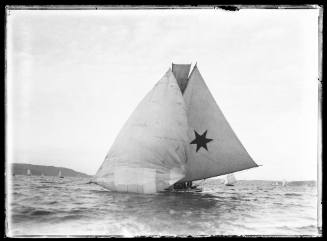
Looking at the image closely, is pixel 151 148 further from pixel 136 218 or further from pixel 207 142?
pixel 207 142

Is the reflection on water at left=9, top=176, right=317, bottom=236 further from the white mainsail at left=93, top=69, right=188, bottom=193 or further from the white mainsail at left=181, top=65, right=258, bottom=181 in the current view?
the white mainsail at left=181, top=65, right=258, bottom=181

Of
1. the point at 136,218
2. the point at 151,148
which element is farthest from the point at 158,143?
the point at 136,218

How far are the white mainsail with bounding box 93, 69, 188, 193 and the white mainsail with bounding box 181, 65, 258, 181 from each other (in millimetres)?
2580

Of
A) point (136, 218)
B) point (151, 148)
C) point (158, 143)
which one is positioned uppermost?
point (158, 143)

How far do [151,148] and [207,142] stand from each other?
5134mm

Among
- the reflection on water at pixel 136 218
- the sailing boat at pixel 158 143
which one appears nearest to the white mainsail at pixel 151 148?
the sailing boat at pixel 158 143

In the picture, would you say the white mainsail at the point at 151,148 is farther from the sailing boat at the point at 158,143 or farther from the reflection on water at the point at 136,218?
the reflection on water at the point at 136,218

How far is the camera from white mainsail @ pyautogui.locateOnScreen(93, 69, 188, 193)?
16.3 m

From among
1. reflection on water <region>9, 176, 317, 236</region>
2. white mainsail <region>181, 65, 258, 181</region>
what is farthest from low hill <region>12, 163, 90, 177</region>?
white mainsail <region>181, 65, 258, 181</region>

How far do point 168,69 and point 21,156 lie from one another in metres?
5.98

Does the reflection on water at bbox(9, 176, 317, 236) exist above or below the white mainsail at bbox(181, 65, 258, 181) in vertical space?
below

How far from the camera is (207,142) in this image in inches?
824

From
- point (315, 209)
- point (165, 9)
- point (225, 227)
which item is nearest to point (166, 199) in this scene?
point (225, 227)

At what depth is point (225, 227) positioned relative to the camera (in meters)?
11.9
